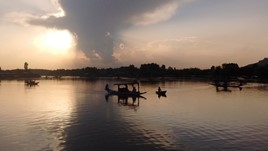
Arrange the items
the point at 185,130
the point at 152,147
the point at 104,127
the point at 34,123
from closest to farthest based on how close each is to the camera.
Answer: the point at 152,147 → the point at 185,130 → the point at 104,127 → the point at 34,123

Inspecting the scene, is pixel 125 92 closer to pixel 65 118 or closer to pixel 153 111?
pixel 153 111

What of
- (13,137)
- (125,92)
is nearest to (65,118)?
(13,137)

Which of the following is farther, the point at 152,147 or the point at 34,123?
the point at 34,123

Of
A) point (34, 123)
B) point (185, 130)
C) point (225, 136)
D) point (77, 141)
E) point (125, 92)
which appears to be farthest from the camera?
point (125, 92)

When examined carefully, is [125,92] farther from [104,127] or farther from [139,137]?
[139,137]

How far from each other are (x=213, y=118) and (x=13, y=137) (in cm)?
3549

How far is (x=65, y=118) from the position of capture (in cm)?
5894

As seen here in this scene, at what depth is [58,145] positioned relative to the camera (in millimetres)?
37750

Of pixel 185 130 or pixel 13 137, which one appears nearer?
pixel 13 137

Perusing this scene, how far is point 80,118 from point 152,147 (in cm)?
2542

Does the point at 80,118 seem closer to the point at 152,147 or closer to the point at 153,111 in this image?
the point at 153,111

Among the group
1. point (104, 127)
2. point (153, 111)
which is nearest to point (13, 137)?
point (104, 127)

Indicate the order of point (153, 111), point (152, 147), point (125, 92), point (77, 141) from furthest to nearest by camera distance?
point (125, 92) < point (153, 111) < point (77, 141) < point (152, 147)

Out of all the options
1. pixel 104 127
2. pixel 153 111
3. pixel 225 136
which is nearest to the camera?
pixel 225 136
